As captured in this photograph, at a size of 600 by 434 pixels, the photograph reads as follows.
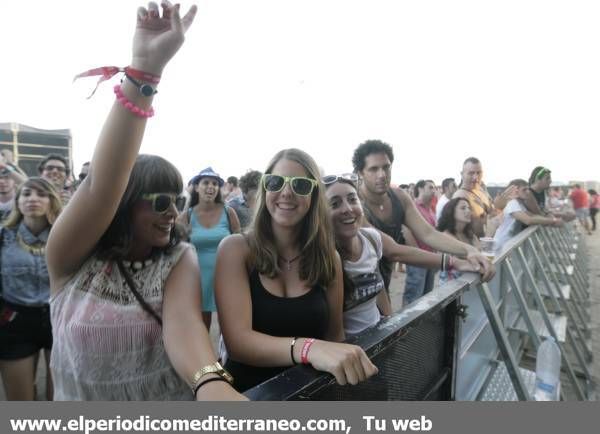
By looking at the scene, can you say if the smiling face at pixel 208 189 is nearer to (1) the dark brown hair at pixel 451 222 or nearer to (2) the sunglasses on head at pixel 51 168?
(2) the sunglasses on head at pixel 51 168

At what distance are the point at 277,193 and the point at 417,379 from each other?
3.17 feet

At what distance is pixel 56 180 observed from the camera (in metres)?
4.03

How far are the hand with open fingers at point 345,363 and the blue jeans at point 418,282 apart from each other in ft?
11.3

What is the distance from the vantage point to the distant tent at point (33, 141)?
21.5 meters

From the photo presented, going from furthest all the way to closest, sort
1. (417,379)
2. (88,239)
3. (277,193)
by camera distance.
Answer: (277,193) → (417,379) → (88,239)

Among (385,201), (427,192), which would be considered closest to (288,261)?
(385,201)

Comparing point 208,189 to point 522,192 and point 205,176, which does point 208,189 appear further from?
point 522,192

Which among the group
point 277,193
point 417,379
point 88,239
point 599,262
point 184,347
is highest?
point 277,193

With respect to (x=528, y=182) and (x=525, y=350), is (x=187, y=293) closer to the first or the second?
(x=525, y=350)

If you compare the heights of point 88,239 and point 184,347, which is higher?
point 88,239

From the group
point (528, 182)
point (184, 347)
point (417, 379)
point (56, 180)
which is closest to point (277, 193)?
point (184, 347)

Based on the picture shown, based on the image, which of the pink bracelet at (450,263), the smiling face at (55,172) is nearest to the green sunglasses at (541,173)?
the pink bracelet at (450,263)

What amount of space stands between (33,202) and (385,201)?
2.72m

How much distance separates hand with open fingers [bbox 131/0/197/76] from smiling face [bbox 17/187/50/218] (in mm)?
2360
